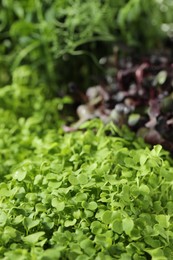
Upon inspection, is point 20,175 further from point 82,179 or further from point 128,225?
point 128,225

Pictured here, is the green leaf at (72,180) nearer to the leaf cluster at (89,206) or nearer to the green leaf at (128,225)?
the leaf cluster at (89,206)

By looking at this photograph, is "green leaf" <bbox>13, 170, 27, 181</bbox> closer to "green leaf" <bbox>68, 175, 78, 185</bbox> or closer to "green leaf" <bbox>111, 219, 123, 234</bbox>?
"green leaf" <bbox>68, 175, 78, 185</bbox>

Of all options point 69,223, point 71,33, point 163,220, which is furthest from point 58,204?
point 71,33

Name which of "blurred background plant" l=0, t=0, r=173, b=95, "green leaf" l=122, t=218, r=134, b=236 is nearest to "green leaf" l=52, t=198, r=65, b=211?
"green leaf" l=122, t=218, r=134, b=236

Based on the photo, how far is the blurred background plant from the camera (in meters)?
1.55

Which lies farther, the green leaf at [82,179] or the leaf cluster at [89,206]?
the green leaf at [82,179]

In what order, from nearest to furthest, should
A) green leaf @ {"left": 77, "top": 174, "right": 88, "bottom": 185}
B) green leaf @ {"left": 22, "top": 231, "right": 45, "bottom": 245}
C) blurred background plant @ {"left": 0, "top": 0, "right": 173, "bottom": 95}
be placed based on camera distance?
green leaf @ {"left": 22, "top": 231, "right": 45, "bottom": 245} < green leaf @ {"left": 77, "top": 174, "right": 88, "bottom": 185} < blurred background plant @ {"left": 0, "top": 0, "right": 173, "bottom": 95}

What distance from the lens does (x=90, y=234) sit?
0.87m

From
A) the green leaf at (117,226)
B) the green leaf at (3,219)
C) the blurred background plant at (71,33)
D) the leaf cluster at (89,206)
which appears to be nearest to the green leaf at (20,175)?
the leaf cluster at (89,206)

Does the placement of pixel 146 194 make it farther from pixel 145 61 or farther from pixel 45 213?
pixel 145 61

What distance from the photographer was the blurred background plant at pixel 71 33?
1552mm

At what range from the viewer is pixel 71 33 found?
154 centimetres

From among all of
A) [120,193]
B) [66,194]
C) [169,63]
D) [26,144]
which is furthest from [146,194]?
[169,63]

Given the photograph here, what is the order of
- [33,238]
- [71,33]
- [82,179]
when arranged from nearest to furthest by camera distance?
[33,238]
[82,179]
[71,33]
